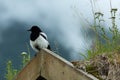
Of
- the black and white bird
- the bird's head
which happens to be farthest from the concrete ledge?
the bird's head

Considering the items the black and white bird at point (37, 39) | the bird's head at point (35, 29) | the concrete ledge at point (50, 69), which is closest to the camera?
the concrete ledge at point (50, 69)

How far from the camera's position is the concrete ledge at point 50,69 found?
21.4 ft

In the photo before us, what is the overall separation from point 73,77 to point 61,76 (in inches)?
11.2

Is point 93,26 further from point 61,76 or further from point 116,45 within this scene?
point 61,76

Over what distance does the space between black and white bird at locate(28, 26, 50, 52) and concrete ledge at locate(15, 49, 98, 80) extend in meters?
1.38

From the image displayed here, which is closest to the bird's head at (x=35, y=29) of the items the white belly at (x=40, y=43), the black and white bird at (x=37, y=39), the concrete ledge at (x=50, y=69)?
the black and white bird at (x=37, y=39)

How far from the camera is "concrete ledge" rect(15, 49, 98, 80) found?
21.4ft

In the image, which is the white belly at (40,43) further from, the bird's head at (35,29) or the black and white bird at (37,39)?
the bird's head at (35,29)

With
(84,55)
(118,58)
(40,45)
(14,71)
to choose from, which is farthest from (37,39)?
(118,58)

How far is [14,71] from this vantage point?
33.1 ft

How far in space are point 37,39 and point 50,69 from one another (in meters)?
2.21

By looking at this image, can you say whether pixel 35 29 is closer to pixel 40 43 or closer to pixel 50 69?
pixel 40 43

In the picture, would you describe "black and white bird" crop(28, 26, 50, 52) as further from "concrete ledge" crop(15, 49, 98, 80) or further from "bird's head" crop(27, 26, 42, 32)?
"concrete ledge" crop(15, 49, 98, 80)

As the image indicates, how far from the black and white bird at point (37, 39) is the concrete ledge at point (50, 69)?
138 cm
